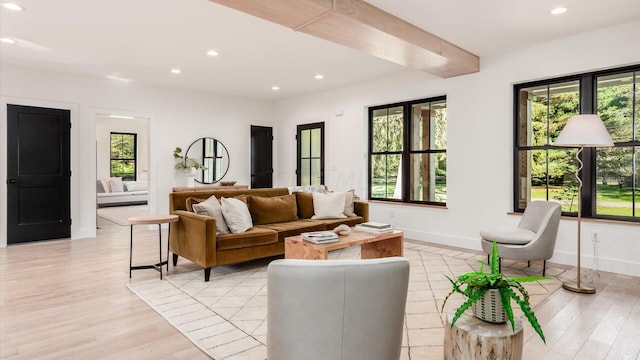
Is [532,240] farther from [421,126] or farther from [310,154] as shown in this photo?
[310,154]

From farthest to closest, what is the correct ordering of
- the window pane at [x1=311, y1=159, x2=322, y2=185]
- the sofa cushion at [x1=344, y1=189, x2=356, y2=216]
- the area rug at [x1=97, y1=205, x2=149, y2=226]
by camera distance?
the area rug at [x1=97, y1=205, x2=149, y2=226]
the window pane at [x1=311, y1=159, x2=322, y2=185]
the sofa cushion at [x1=344, y1=189, x2=356, y2=216]

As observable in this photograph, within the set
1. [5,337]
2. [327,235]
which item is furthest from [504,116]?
[5,337]

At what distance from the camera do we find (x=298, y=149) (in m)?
7.80

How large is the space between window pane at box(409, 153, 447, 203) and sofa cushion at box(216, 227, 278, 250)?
274cm

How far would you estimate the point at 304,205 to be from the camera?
5.02 m

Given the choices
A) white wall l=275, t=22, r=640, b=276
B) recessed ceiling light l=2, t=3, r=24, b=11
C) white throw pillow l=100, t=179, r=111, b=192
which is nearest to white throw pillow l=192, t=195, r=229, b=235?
recessed ceiling light l=2, t=3, r=24, b=11

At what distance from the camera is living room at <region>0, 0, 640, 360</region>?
4.11m

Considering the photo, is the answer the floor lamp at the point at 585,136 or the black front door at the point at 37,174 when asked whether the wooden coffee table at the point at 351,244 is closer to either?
the floor lamp at the point at 585,136

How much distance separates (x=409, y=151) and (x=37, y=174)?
5643mm

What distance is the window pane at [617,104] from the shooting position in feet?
13.0

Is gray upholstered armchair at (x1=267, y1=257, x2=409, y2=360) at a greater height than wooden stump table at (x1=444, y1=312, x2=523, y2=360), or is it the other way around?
gray upholstered armchair at (x1=267, y1=257, x2=409, y2=360)

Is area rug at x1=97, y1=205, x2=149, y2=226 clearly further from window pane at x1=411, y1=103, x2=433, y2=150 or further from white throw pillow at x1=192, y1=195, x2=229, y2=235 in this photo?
window pane at x1=411, y1=103, x2=433, y2=150

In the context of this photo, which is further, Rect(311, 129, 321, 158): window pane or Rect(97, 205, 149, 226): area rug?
Rect(97, 205, 149, 226): area rug

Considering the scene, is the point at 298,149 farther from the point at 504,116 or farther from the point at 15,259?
the point at 15,259
